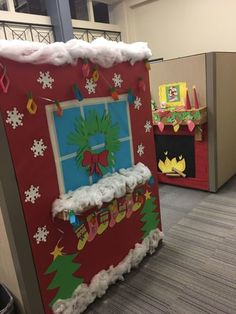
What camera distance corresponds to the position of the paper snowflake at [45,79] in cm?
115

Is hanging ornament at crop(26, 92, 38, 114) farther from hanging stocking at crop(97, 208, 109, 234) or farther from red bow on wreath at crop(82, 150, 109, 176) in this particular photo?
hanging stocking at crop(97, 208, 109, 234)

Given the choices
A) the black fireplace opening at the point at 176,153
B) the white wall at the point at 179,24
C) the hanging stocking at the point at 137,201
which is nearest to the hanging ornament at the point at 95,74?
the hanging stocking at the point at 137,201

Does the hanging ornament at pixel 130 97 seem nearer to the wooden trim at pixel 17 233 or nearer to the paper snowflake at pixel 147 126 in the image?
the paper snowflake at pixel 147 126

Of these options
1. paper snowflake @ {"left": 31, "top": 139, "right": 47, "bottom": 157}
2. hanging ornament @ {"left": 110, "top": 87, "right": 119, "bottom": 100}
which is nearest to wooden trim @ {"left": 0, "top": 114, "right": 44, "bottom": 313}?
paper snowflake @ {"left": 31, "top": 139, "right": 47, "bottom": 157}

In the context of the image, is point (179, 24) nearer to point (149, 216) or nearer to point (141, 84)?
point (141, 84)

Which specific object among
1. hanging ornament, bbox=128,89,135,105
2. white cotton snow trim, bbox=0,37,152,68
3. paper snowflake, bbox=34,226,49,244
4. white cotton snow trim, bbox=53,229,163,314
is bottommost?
white cotton snow trim, bbox=53,229,163,314

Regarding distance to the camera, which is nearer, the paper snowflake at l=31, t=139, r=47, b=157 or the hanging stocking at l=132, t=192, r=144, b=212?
the paper snowflake at l=31, t=139, r=47, b=157

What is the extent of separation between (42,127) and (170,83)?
Result: 195 centimetres

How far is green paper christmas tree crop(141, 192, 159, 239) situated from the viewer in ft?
5.99

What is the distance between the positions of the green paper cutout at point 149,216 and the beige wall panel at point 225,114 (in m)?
1.21

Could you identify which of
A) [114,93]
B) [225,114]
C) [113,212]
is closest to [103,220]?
[113,212]

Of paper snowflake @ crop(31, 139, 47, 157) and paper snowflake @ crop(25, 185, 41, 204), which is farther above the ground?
paper snowflake @ crop(31, 139, 47, 157)

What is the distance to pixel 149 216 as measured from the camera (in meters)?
1.87

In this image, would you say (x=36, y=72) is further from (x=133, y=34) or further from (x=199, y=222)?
(x=133, y=34)
